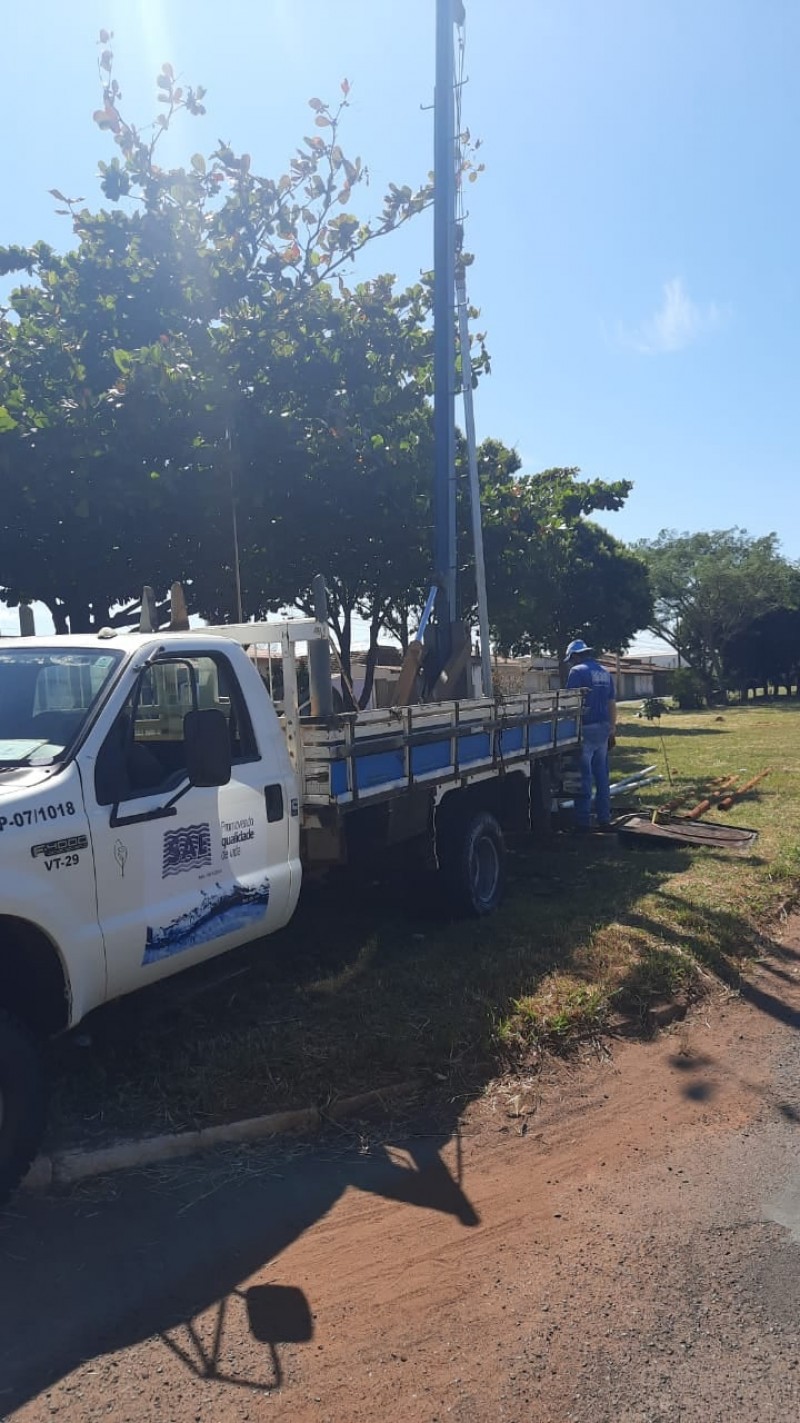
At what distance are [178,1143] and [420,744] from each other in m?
3.06

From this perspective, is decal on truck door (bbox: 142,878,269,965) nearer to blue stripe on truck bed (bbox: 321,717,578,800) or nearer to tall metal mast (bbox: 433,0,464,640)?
blue stripe on truck bed (bbox: 321,717,578,800)

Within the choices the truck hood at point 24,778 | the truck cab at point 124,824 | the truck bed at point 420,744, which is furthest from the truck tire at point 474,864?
the truck hood at point 24,778

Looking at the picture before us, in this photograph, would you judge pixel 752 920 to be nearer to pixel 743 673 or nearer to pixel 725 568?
pixel 725 568

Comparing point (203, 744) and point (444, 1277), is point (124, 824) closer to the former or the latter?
point (203, 744)

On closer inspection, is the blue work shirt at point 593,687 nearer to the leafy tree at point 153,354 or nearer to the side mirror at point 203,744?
the leafy tree at point 153,354

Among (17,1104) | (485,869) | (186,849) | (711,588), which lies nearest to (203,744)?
(186,849)

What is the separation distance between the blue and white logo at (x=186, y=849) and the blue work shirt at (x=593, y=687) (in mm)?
6463

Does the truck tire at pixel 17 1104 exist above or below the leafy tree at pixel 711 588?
below

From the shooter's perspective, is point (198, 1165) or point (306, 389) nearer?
point (198, 1165)

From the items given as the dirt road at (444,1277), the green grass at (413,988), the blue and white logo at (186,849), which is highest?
the blue and white logo at (186,849)

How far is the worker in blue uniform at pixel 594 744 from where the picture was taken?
10562mm

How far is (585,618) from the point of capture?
34938 millimetres

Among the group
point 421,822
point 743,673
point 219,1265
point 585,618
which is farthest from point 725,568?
point 219,1265

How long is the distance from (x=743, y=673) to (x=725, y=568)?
7837mm
